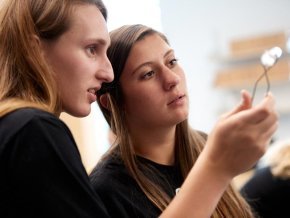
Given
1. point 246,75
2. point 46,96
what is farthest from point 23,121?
point 246,75

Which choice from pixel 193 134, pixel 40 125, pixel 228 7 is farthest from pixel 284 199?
pixel 228 7

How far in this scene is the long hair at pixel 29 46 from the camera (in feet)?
2.33

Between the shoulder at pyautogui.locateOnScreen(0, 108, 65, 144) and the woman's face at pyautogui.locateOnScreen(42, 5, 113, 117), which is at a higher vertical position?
the woman's face at pyautogui.locateOnScreen(42, 5, 113, 117)

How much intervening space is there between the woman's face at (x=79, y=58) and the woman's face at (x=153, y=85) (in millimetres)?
241

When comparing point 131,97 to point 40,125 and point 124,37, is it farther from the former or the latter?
point 40,125

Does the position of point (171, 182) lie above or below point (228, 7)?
below

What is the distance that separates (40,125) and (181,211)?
272 millimetres

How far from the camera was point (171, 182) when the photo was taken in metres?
1.04

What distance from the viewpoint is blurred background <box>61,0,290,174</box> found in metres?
3.47

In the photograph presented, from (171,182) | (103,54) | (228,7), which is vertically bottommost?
(171,182)

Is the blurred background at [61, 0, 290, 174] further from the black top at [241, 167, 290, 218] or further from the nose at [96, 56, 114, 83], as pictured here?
the nose at [96, 56, 114, 83]

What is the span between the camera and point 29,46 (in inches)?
28.5

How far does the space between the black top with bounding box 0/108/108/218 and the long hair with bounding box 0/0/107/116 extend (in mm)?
99

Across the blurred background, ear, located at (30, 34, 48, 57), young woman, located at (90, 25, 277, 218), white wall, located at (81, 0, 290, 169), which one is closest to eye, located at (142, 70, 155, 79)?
young woman, located at (90, 25, 277, 218)
